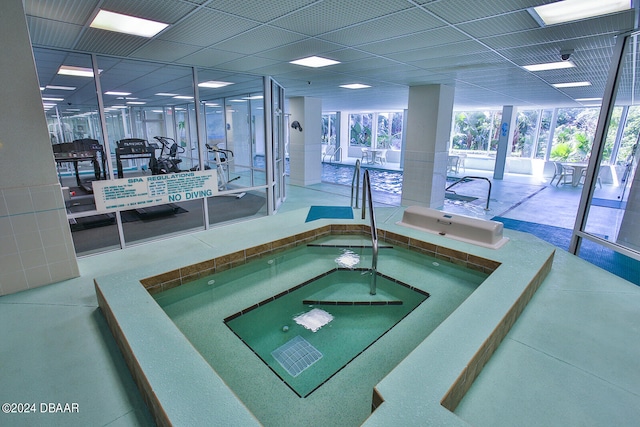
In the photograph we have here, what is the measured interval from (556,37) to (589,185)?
1499 mm

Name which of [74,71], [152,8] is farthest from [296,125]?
[152,8]

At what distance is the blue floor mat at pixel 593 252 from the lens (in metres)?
3.28

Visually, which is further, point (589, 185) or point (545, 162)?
point (545, 162)

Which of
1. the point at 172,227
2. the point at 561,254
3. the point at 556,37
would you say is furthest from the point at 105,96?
the point at 561,254

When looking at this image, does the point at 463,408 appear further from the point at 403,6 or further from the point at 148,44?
the point at 148,44

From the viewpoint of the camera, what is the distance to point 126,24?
2678 millimetres

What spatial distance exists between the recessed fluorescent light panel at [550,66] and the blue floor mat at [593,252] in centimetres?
238

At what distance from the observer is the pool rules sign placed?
3459 millimetres

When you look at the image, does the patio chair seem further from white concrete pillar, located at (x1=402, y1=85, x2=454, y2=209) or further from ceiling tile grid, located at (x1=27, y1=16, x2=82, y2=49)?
ceiling tile grid, located at (x1=27, y1=16, x2=82, y2=49)

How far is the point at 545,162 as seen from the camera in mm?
11289

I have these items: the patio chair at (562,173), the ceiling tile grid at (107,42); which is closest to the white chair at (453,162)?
the patio chair at (562,173)

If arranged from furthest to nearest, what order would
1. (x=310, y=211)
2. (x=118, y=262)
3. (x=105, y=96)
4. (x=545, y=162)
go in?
(x=545, y=162) < (x=105, y=96) < (x=310, y=211) < (x=118, y=262)

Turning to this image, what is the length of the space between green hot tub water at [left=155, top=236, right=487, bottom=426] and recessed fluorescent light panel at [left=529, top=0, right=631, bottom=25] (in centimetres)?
212

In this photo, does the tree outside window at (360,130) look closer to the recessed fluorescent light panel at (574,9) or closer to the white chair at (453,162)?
the white chair at (453,162)
